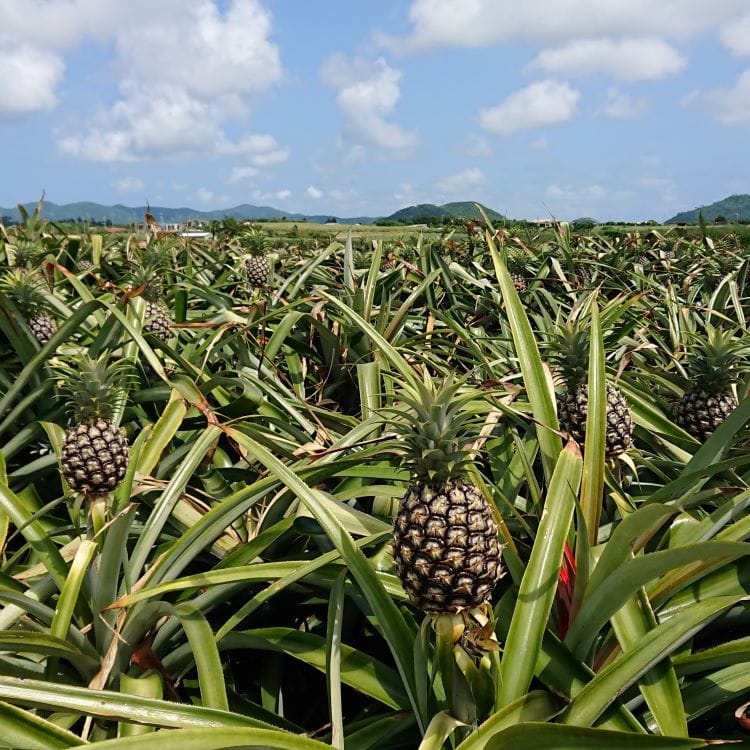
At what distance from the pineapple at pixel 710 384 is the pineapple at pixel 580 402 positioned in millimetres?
385

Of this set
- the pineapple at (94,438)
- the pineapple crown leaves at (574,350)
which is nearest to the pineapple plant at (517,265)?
the pineapple crown leaves at (574,350)

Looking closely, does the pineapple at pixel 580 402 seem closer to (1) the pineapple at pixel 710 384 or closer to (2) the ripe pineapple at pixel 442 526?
(1) the pineapple at pixel 710 384

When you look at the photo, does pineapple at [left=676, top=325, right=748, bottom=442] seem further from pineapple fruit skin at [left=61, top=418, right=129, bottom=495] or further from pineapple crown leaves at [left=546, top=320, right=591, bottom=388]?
pineapple fruit skin at [left=61, top=418, right=129, bottom=495]

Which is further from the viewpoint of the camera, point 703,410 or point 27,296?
point 27,296

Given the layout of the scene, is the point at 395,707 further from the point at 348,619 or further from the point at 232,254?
the point at 232,254

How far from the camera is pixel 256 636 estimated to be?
5.18ft

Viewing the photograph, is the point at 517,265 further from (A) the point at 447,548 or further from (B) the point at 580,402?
(A) the point at 447,548

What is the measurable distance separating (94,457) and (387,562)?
2.59ft

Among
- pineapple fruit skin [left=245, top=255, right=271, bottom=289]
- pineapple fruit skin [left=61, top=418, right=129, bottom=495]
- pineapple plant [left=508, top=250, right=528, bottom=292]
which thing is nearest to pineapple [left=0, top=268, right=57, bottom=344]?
pineapple fruit skin [left=61, top=418, right=129, bottom=495]

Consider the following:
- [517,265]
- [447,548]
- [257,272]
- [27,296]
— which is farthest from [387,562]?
[257,272]

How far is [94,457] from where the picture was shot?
1.65 m

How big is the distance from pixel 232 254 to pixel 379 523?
16.2ft

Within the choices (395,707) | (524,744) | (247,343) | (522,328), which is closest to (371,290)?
(247,343)

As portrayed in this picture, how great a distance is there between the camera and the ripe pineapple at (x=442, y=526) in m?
1.18
